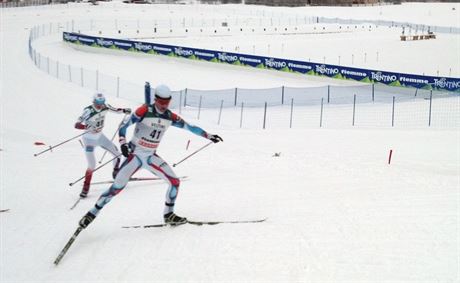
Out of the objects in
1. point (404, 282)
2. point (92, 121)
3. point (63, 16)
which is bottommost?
point (404, 282)

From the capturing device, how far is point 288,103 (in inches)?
1185

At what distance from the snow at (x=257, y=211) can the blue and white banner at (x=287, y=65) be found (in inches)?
449

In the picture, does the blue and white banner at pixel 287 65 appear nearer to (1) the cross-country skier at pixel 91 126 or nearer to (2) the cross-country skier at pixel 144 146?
(1) the cross-country skier at pixel 91 126

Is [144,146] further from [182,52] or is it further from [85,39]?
[85,39]

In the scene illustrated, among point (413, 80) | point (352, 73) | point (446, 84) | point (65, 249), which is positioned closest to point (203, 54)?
point (352, 73)

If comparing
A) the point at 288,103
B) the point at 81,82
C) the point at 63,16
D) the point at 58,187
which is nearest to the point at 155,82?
the point at 81,82

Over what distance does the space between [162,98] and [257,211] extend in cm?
288

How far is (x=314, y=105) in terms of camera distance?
29.8 meters

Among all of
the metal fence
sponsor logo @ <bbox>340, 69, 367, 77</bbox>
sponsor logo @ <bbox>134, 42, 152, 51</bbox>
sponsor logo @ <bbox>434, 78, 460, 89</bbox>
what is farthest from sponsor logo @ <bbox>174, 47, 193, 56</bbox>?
sponsor logo @ <bbox>434, 78, 460, 89</bbox>

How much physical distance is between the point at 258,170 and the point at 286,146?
5.40 metres

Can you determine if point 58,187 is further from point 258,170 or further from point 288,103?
point 288,103

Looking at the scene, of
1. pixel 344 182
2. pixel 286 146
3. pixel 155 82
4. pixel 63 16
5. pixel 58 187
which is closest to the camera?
pixel 344 182

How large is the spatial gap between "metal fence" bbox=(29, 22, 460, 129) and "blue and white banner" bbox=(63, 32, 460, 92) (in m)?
0.95

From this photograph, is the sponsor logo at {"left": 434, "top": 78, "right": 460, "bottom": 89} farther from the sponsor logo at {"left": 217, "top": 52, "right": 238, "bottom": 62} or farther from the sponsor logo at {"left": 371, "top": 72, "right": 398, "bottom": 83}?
the sponsor logo at {"left": 217, "top": 52, "right": 238, "bottom": 62}
